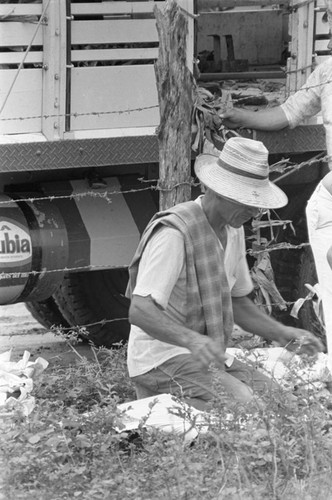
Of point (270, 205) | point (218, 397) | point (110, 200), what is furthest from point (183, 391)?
point (110, 200)

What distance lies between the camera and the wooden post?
5.98 m

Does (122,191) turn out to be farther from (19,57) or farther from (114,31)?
(19,57)

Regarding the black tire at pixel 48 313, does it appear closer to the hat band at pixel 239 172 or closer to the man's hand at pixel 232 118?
the man's hand at pixel 232 118

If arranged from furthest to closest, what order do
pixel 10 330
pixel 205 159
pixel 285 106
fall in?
pixel 10 330 → pixel 285 106 → pixel 205 159

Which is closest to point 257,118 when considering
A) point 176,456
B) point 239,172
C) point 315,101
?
point 315,101

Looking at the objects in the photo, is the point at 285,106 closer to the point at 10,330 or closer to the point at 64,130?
the point at 64,130

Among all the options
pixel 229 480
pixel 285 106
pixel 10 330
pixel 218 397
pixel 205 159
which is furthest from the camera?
pixel 10 330

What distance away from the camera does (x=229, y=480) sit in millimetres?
3957

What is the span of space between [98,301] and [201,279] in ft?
9.34

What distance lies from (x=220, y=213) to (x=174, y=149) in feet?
4.45

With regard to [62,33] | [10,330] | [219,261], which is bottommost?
[10,330]

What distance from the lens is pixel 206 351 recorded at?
4.46m

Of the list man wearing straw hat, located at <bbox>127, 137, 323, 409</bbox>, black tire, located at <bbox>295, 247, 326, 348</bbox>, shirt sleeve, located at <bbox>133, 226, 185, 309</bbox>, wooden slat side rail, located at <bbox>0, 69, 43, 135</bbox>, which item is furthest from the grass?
black tire, located at <bbox>295, 247, 326, 348</bbox>

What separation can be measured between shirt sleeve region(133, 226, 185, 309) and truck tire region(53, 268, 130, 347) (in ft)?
9.09
